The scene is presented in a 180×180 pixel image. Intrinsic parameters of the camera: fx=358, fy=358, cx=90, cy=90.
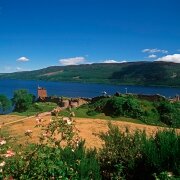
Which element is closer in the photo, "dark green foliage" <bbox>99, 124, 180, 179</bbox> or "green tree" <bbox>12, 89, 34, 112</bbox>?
"dark green foliage" <bbox>99, 124, 180, 179</bbox>

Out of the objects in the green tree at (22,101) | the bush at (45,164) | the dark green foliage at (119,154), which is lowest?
the green tree at (22,101)

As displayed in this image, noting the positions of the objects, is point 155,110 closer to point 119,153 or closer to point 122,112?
point 122,112

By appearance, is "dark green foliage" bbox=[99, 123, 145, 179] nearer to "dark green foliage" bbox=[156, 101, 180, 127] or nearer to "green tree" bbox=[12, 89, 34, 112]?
"dark green foliage" bbox=[156, 101, 180, 127]

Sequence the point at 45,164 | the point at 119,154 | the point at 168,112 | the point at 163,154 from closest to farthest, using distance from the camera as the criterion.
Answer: the point at 45,164, the point at 163,154, the point at 119,154, the point at 168,112

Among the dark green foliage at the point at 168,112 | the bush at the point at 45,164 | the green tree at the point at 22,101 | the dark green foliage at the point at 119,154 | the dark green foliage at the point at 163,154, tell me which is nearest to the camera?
the bush at the point at 45,164

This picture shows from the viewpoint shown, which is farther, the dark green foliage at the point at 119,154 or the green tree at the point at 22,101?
the green tree at the point at 22,101

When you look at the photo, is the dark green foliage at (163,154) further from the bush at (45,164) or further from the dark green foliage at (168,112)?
the dark green foliage at (168,112)

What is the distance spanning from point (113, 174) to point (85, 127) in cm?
1595

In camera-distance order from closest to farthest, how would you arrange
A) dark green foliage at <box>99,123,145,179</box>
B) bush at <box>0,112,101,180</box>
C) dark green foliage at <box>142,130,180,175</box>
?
1. bush at <box>0,112,101,180</box>
2. dark green foliage at <box>142,130,180,175</box>
3. dark green foliage at <box>99,123,145,179</box>

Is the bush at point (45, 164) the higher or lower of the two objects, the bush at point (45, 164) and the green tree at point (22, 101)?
the higher

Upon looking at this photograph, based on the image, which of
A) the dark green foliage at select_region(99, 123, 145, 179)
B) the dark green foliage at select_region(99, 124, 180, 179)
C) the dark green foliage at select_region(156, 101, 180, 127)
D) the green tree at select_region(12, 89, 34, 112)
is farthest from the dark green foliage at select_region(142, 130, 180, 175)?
the green tree at select_region(12, 89, 34, 112)

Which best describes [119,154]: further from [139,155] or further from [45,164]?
[45,164]

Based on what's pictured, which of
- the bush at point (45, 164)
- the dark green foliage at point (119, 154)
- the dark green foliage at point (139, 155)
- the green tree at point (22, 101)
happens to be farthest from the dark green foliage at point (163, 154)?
the green tree at point (22, 101)

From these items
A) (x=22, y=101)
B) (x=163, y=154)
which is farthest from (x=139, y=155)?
(x=22, y=101)
